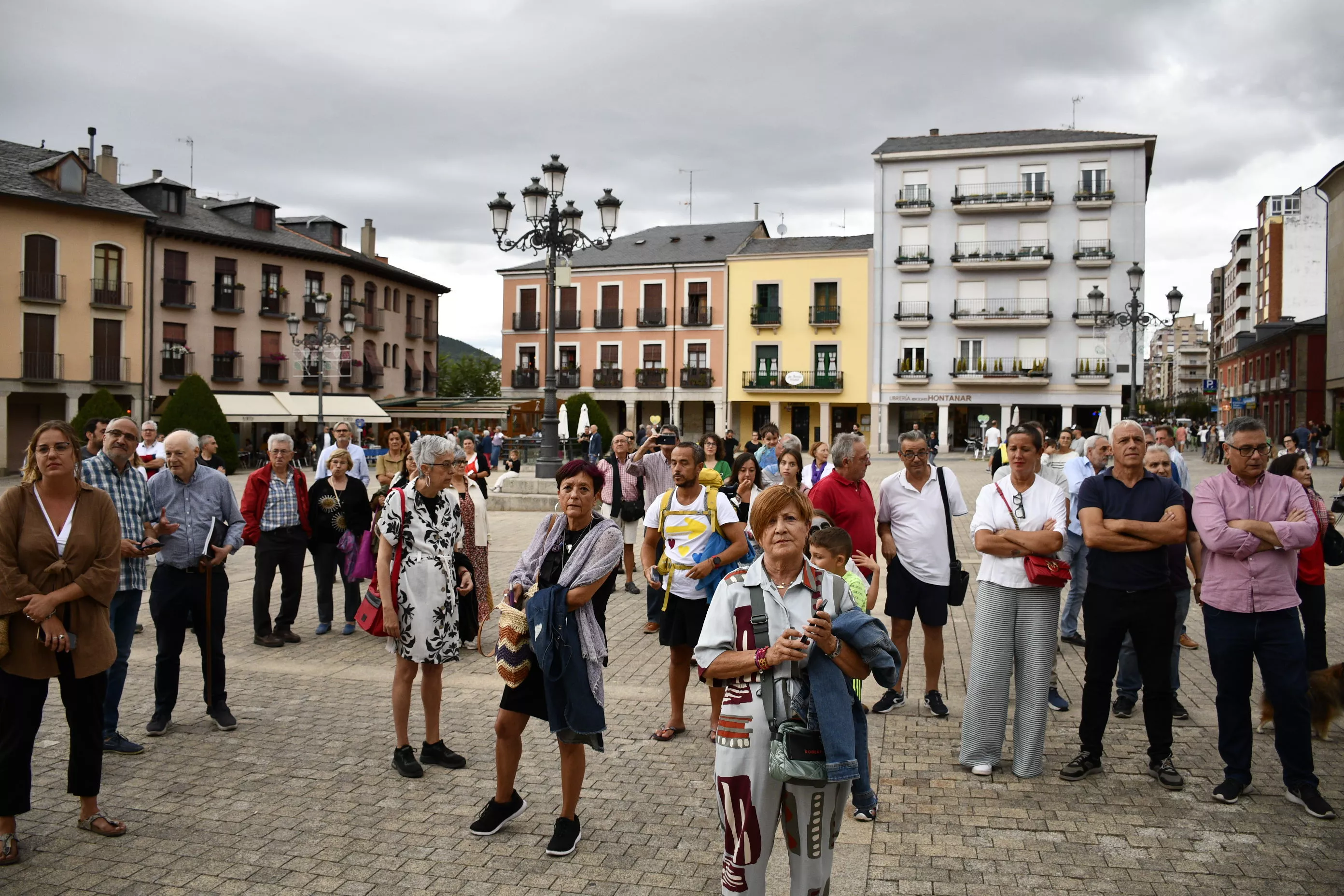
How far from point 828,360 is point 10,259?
116ft

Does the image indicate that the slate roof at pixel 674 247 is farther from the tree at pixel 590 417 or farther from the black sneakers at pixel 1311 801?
the black sneakers at pixel 1311 801

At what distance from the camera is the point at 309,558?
13141 millimetres

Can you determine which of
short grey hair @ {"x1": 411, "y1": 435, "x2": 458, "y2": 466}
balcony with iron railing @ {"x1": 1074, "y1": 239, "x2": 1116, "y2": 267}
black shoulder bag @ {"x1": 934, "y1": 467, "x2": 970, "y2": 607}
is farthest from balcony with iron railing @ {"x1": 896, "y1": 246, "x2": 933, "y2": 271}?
short grey hair @ {"x1": 411, "y1": 435, "x2": 458, "y2": 466}

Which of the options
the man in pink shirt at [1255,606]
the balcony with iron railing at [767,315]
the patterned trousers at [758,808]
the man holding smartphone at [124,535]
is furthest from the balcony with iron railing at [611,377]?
the patterned trousers at [758,808]

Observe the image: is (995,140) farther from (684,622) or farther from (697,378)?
(684,622)

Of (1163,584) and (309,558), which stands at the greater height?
(1163,584)

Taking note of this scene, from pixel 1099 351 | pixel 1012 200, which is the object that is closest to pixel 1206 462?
pixel 1099 351

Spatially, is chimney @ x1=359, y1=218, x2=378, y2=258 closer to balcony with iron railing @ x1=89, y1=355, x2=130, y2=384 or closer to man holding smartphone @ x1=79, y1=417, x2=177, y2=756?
balcony with iron railing @ x1=89, y1=355, x2=130, y2=384

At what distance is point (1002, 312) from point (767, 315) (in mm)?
11717

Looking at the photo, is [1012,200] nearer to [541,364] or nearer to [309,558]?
[541,364]

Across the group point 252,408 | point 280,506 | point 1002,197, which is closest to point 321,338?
point 252,408

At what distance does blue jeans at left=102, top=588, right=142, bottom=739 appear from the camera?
525 cm

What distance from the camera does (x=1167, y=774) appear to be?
4844 mm

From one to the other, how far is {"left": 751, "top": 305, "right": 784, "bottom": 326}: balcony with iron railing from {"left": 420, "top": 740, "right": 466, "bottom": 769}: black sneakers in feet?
149
